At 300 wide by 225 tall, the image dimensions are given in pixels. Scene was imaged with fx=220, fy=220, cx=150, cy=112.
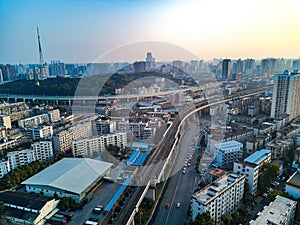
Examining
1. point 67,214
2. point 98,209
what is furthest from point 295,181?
point 67,214

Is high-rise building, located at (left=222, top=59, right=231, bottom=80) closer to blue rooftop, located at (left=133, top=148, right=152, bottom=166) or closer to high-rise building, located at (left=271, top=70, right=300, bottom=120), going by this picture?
high-rise building, located at (left=271, top=70, right=300, bottom=120)

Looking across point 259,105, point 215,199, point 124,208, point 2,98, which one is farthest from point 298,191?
point 2,98

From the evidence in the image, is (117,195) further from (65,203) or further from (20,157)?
(20,157)

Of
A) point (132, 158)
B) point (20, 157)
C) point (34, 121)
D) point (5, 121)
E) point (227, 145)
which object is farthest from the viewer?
point (34, 121)

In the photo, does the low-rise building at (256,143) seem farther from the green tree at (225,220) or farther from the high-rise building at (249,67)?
the high-rise building at (249,67)

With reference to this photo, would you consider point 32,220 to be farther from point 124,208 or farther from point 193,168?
point 193,168
